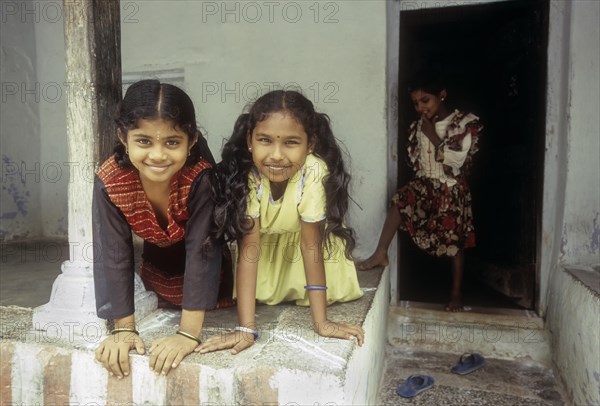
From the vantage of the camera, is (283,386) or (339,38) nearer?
(283,386)

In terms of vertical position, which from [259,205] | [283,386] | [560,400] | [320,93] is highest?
[320,93]

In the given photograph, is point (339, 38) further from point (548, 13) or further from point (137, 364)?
point (137, 364)

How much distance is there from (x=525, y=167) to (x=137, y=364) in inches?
141

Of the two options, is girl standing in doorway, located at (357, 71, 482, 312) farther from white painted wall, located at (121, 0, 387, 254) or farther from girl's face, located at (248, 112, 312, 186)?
girl's face, located at (248, 112, 312, 186)

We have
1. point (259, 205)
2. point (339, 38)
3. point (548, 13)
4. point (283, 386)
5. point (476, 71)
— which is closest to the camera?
point (283, 386)

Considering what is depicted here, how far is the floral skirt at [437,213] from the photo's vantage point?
3488 millimetres

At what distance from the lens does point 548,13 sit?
331cm

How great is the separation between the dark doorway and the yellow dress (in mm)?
1451

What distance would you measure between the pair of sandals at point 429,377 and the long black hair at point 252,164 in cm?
128

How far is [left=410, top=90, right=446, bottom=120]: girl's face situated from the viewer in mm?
3471

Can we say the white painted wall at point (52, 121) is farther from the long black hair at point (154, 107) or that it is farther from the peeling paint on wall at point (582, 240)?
the peeling paint on wall at point (582, 240)

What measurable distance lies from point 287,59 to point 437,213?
1.55 meters

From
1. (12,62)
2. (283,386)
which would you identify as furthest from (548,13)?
(12,62)

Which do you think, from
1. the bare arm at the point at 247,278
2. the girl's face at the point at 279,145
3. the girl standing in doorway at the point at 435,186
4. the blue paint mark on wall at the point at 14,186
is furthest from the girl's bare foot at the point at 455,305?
the blue paint mark on wall at the point at 14,186
